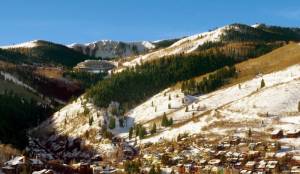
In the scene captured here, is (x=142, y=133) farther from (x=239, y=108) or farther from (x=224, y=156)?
(x=224, y=156)

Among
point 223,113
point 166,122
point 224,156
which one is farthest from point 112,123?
point 224,156

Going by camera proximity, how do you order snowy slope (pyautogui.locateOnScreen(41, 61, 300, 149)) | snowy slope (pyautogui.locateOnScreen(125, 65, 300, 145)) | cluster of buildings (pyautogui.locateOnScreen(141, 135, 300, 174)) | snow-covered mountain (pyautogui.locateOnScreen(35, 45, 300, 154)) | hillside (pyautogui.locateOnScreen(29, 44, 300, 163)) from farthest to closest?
snowy slope (pyautogui.locateOnScreen(125, 65, 300, 145)) < hillside (pyautogui.locateOnScreen(29, 44, 300, 163)) < snowy slope (pyautogui.locateOnScreen(41, 61, 300, 149)) < snow-covered mountain (pyautogui.locateOnScreen(35, 45, 300, 154)) < cluster of buildings (pyautogui.locateOnScreen(141, 135, 300, 174))

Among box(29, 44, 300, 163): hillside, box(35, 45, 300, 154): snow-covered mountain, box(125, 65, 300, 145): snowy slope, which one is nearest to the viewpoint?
box(35, 45, 300, 154): snow-covered mountain

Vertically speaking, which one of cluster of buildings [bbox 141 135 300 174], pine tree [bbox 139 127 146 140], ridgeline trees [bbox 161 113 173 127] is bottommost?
cluster of buildings [bbox 141 135 300 174]

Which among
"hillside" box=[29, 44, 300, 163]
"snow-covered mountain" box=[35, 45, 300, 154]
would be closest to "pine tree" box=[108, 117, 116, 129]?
"hillside" box=[29, 44, 300, 163]

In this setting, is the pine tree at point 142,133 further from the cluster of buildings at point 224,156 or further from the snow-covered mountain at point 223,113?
the cluster of buildings at point 224,156

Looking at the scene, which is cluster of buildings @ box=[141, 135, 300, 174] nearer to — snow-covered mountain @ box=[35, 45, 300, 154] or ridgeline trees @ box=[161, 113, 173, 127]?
snow-covered mountain @ box=[35, 45, 300, 154]

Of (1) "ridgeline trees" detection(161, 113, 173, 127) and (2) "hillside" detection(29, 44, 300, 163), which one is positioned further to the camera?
(1) "ridgeline trees" detection(161, 113, 173, 127)

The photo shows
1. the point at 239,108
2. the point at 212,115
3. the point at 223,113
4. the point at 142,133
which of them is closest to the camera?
the point at 142,133

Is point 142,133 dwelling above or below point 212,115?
below

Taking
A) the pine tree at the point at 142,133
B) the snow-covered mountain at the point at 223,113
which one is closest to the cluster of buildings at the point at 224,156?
the snow-covered mountain at the point at 223,113

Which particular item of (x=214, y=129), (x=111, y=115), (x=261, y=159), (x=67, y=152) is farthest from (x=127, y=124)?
(x=261, y=159)

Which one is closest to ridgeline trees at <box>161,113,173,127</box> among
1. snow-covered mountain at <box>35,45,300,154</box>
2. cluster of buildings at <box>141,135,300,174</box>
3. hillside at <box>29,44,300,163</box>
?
hillside at <box>29,44,300,163</box>

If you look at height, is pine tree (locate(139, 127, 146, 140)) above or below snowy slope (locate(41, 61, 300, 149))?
below
